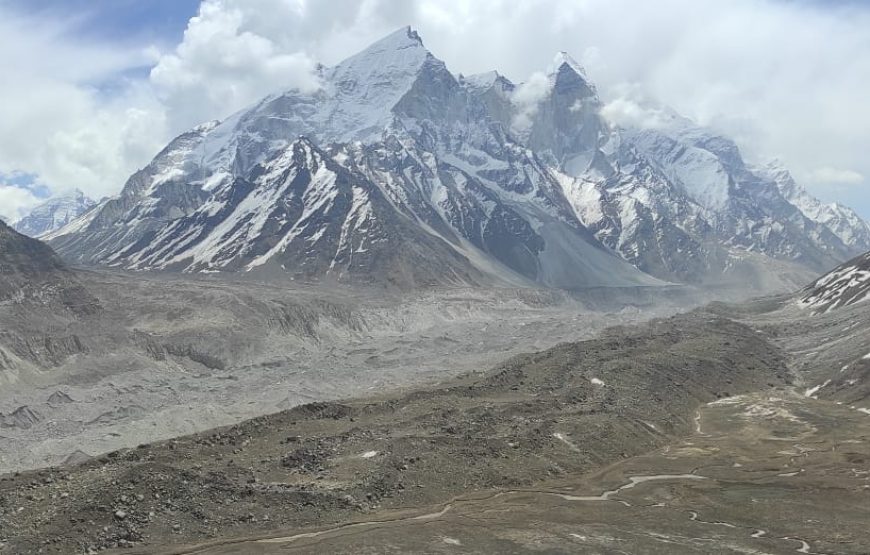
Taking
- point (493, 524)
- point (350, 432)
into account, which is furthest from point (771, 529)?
point (350, 432)

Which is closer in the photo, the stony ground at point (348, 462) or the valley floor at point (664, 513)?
the stony ground at point (348, 462)

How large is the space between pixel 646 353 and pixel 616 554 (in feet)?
413

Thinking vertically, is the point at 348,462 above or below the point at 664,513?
above

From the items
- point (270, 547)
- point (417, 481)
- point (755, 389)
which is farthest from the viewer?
point (755, 389)

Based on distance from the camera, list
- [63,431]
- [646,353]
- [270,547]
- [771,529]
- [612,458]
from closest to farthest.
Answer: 1. [270,547]
2. [771,529]
3. [612,458]
4. [63,431]
5. [646,353]

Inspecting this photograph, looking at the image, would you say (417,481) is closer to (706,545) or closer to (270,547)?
(270,547)

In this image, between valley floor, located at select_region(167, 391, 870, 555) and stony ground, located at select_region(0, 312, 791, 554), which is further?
valley floor, located at select_region(167, 391, 870, 555)

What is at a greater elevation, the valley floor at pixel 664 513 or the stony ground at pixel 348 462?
the stony ground at pixel 348 462

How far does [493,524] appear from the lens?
8344cm

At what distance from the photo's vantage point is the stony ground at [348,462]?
76.0 m

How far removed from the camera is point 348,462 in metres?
104

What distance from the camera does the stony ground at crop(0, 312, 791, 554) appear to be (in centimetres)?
7600

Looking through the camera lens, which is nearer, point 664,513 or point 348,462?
point 664,513

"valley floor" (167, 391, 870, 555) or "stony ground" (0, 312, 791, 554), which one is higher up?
"stony ground" (0, 312, 791, 554)
